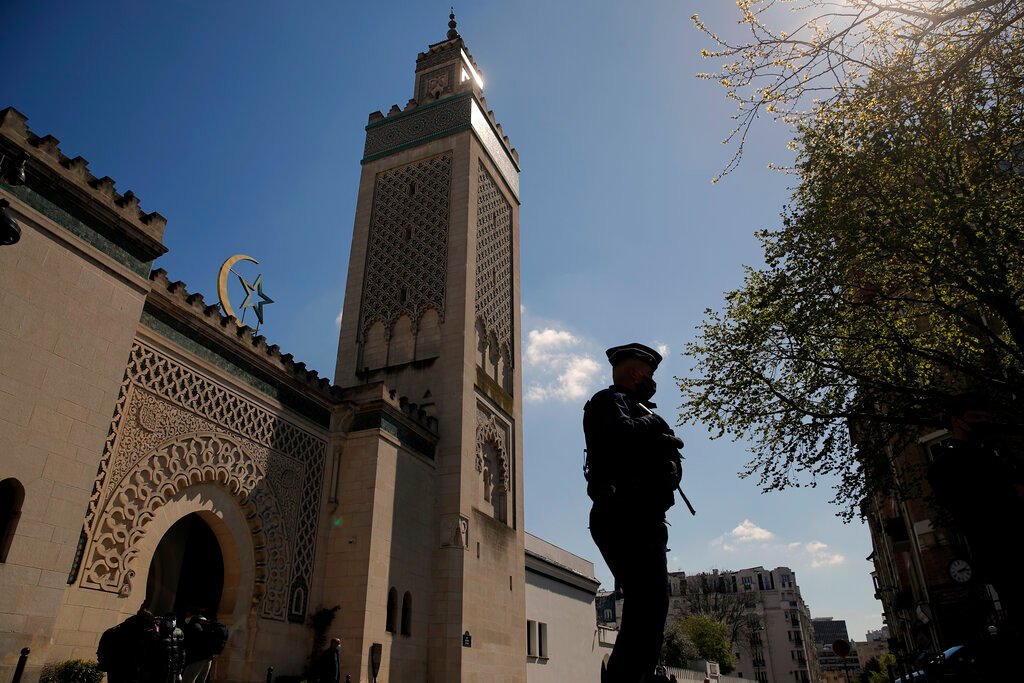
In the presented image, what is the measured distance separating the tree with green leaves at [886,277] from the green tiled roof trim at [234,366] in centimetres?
795

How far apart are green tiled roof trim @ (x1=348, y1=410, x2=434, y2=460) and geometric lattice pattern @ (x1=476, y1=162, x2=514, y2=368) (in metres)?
4.73

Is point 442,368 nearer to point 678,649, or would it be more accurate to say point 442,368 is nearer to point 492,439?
point 492,439

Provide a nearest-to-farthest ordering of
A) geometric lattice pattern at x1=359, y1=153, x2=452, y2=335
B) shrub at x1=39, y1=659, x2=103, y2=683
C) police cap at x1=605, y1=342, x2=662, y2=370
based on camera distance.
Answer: police cap at x1=605, y1=342, x2=662, y2=370, shrub at x1=39, y1=659, x2=103, y2=683, geometric lattice pattern at x1=359, y1=153, x2=452, y2=335

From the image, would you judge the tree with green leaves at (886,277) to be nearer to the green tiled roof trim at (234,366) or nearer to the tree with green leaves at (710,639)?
the green tiled roof trim at (234,366)

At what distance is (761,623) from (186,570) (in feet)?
220

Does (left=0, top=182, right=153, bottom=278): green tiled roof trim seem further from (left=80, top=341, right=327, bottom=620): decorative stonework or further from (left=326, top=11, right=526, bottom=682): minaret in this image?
(left=326, top=11, right=526, bottom=682): minaret

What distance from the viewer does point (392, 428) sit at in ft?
49.2

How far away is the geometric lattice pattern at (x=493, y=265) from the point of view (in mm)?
20156

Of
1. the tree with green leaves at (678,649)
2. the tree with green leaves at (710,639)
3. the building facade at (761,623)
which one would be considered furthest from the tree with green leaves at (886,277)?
the building facade at (761,623)

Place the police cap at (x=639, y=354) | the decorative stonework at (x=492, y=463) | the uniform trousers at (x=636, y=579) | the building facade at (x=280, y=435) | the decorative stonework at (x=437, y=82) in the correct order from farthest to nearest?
the decorative stonework at (x=437, y=82)
the decorative stonework at (x=492, y=463)
the building facade at (x=280, y=435)
the police cap at (x=639, y=354)
the uniform trousers at (x=636, y=579)

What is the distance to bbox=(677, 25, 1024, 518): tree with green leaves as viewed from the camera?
10547 millimetres

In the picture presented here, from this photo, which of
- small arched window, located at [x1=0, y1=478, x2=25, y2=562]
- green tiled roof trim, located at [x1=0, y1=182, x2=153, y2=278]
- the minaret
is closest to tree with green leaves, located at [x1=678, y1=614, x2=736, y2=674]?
the minaret

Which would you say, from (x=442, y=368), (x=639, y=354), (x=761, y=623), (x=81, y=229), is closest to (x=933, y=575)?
(x=442, y=368)

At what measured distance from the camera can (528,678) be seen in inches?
780
